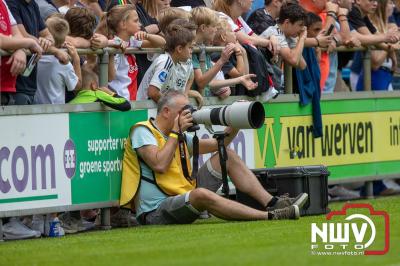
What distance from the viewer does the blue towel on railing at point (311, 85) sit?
50.3ft

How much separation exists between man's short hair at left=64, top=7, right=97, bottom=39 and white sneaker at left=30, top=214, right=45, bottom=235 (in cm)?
185

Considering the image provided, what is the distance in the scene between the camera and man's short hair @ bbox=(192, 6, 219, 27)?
13422mm

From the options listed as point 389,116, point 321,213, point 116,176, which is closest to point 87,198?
point 116,176

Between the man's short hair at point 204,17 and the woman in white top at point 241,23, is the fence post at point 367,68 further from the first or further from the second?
the man's short hair at point 204,17

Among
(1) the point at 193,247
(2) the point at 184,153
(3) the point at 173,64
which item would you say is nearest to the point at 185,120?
(2) the point at 184,153

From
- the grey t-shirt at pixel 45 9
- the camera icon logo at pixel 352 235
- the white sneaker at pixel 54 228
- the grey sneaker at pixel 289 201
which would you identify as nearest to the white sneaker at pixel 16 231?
the white sneaker at pixel 54 228

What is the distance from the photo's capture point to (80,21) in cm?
1250

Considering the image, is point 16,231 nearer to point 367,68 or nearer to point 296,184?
point 296,184

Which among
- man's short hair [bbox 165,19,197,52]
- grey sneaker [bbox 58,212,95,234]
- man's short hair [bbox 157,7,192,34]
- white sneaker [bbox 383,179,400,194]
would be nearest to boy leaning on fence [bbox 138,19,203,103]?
man's short hair [bbox 165,19,197,52]

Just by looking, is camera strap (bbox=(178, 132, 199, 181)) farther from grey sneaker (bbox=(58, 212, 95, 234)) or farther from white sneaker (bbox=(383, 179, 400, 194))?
white sneaker (bbox=(383, 179, 400, 194))

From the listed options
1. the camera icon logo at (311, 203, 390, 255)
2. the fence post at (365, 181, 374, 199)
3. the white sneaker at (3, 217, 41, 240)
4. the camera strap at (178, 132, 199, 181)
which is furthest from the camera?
the fence post at (365, 181, 374, 199)

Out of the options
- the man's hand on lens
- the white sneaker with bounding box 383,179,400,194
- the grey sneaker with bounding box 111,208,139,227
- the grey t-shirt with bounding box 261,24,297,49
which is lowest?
the white sneaker with bounding box 383,179,400,194

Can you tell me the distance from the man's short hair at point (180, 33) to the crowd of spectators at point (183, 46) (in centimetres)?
1

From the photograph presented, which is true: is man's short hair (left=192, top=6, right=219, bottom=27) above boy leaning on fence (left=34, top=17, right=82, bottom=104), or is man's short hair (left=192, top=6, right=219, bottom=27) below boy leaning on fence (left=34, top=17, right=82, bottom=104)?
above
